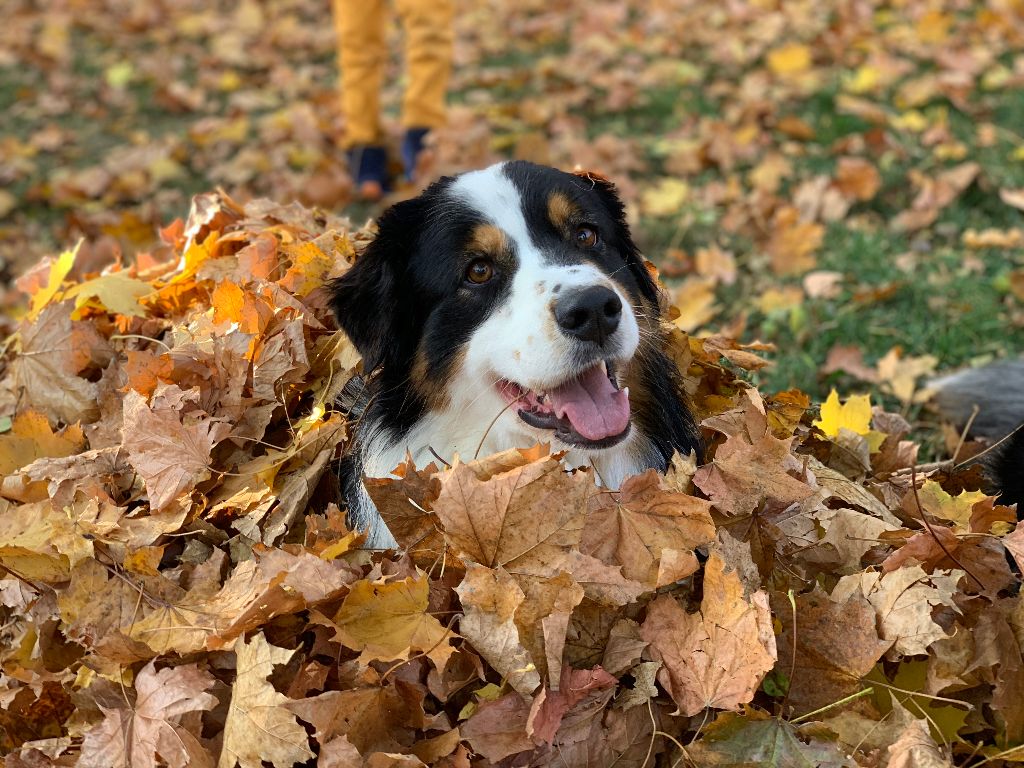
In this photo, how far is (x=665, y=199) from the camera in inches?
225

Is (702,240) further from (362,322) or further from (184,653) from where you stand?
(184,653)

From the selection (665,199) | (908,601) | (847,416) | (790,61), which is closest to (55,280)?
(847,416)

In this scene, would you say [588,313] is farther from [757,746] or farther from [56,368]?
[56,368]

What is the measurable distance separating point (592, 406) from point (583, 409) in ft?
0.08

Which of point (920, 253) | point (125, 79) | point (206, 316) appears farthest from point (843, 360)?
point (125, 79)

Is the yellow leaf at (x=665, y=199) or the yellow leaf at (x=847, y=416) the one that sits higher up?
the yellow leaf at (x=847, y=416)

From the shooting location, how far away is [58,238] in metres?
5.84

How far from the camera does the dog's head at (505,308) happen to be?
232 cm

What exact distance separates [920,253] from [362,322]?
11.0ft

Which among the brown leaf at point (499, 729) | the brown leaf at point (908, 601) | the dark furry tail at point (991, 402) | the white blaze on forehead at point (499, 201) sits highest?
the white blaze on forehead at point (499, 201)

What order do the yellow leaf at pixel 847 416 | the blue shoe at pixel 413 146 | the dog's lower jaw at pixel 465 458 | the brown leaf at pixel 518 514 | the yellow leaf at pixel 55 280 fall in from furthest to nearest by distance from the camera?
the blue shoe at pixel 413 146, the yellow leaf at pixel 55 280, the yellow leaf at pixel 847 416, the dog's lower jaw at pixel 465 458, the brown leaf at pixel 518 514

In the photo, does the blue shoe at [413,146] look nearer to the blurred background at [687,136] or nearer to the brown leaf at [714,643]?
the blurred background at [687,136]

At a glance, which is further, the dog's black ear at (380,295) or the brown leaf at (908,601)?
the dog's black ear at (380,295)

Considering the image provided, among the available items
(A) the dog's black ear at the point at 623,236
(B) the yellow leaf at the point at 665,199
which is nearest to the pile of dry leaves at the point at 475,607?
(A) the dog's black ear at the point at 623,236
